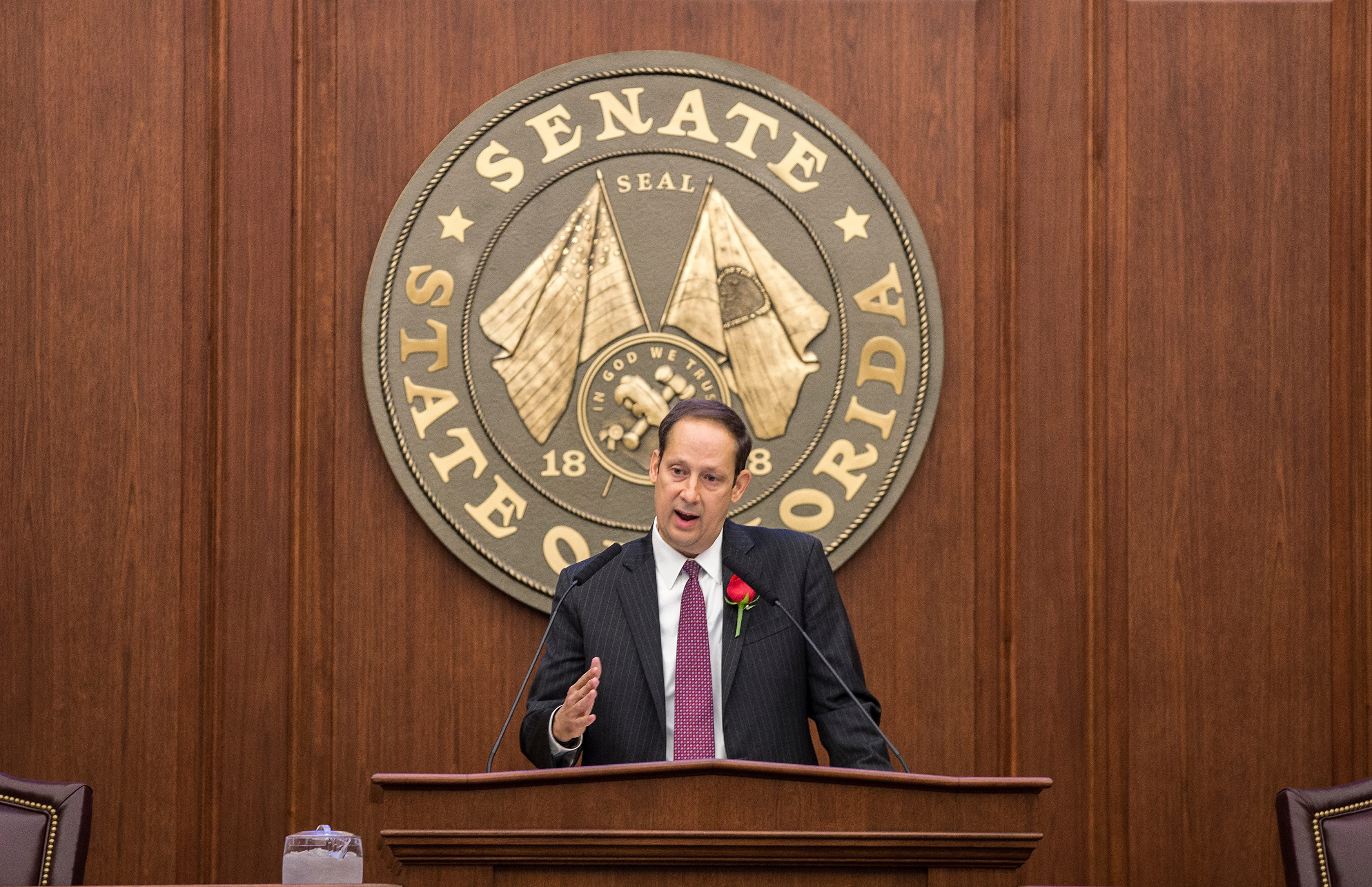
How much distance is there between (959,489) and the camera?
3266mm

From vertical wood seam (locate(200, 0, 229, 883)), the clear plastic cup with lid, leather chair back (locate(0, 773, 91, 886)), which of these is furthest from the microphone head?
vertical wood seam (locate(200, 0, 229, 883))

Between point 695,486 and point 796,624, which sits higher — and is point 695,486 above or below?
above

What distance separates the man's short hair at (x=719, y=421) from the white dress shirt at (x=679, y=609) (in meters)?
0.14

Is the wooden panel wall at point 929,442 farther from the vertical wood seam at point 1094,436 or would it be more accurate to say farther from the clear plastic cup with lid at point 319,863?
the clear plastic cup with lid at point 319,863

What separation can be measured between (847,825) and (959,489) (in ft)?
5.64

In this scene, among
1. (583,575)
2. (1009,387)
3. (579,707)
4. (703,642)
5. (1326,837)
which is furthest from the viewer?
(1009,387)

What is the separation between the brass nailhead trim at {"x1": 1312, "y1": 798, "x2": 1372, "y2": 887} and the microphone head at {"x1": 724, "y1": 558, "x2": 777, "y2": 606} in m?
0.91

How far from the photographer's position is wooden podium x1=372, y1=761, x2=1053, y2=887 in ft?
5.30

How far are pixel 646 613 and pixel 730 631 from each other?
0.51ft

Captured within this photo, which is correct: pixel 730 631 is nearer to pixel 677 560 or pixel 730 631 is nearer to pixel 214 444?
pixel 677 560

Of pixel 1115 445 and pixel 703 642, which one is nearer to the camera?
pixel 703 642

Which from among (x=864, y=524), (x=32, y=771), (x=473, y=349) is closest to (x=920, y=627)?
(x=864, y=524)

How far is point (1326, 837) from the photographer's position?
7.03ft

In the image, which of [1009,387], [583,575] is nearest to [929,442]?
[1009,387]
